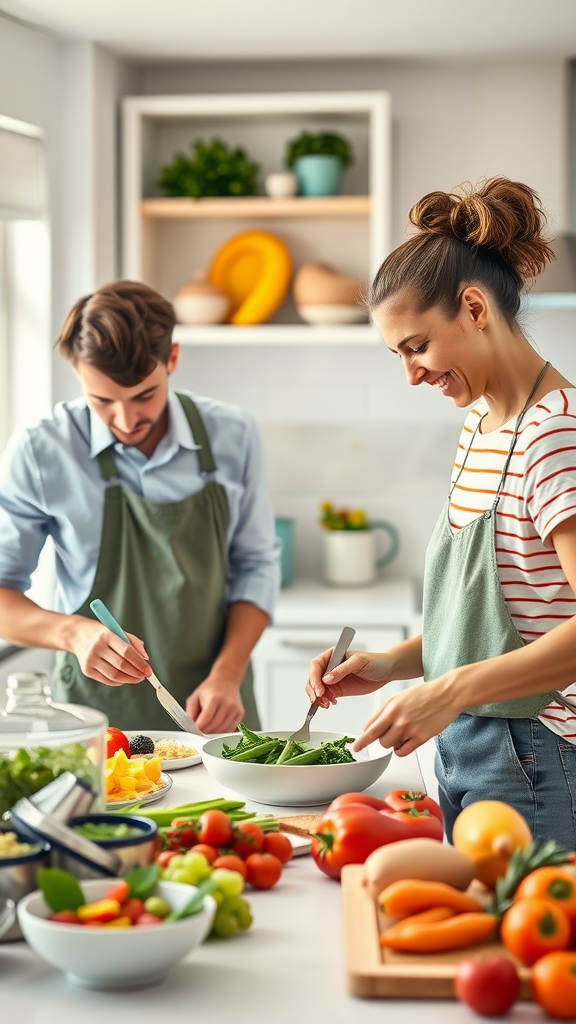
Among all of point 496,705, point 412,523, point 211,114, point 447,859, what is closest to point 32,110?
point 211,114

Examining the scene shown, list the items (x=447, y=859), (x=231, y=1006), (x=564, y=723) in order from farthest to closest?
(x=564, y=723), (x=447, y=859), (x=231, y=1006)

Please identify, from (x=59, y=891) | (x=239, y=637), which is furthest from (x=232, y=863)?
(x=239, y=637)

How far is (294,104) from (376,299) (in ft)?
6.71

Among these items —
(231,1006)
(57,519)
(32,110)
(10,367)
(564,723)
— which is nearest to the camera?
(231,1006)

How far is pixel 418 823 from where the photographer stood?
138cm

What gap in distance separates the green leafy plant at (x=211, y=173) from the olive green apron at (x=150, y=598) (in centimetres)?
158

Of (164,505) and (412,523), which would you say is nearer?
(164,505)

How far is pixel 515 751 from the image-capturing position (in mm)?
1650

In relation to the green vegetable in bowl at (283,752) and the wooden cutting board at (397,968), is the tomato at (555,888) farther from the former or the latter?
the green vegetable in bowl at (283,752)

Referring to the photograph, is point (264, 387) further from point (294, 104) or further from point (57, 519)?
point (57, 519)

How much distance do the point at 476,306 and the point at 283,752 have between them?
2.29ft

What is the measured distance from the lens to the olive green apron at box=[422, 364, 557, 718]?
1644mm

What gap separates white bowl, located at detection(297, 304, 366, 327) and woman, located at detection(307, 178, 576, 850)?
6.07 ft

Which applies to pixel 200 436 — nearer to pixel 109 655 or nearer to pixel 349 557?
pixel 109 655
